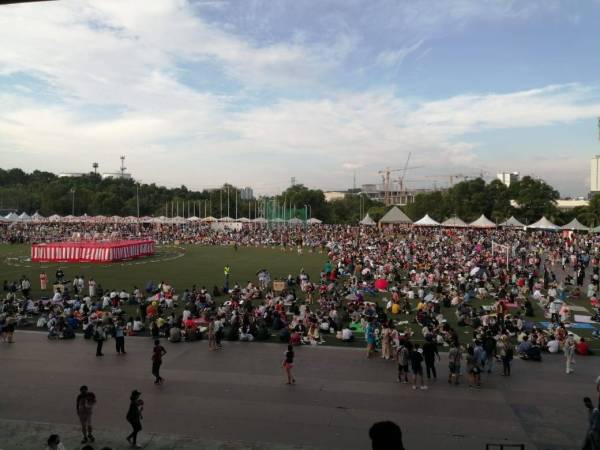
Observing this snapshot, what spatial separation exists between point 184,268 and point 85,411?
26765 millimetres

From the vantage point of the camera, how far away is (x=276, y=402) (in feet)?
35.0

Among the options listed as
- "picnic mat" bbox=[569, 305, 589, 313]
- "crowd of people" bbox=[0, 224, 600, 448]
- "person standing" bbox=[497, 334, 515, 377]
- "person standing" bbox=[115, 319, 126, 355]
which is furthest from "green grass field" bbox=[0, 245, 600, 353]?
"person standing" bbox=[115, 319, 126, 355]

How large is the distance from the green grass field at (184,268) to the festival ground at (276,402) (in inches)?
281

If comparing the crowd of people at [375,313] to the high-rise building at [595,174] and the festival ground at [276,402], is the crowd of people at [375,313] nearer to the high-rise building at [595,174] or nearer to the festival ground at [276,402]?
the festival ground at [276,402]

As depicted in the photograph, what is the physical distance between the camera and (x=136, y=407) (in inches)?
343

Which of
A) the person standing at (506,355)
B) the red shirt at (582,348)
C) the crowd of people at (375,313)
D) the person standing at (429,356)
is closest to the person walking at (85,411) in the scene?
the crowd of people at (375,313)

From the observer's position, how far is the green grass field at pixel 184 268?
28.5 metres

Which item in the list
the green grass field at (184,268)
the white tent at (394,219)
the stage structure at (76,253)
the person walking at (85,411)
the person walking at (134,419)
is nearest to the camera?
the person walking at (134,419)

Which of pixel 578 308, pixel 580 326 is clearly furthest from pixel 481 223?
pixel 580 326

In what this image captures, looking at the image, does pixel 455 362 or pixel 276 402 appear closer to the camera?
pixel 276 402

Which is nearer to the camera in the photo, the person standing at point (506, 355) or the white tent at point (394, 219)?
the person standing at point (506, 355)

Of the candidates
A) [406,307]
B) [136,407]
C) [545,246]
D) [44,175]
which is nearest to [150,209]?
[44,175]

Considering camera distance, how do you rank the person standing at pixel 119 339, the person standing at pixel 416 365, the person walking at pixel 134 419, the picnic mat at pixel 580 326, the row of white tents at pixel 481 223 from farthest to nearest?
the row of white tents at pixel 481 223 < the picnic mat at pixel 580 326 < the person standing at pixel 119 339 < the person standing at pixel 416 365 < the person walking at pixel 134 419

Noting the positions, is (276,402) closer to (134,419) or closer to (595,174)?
(134,419)
